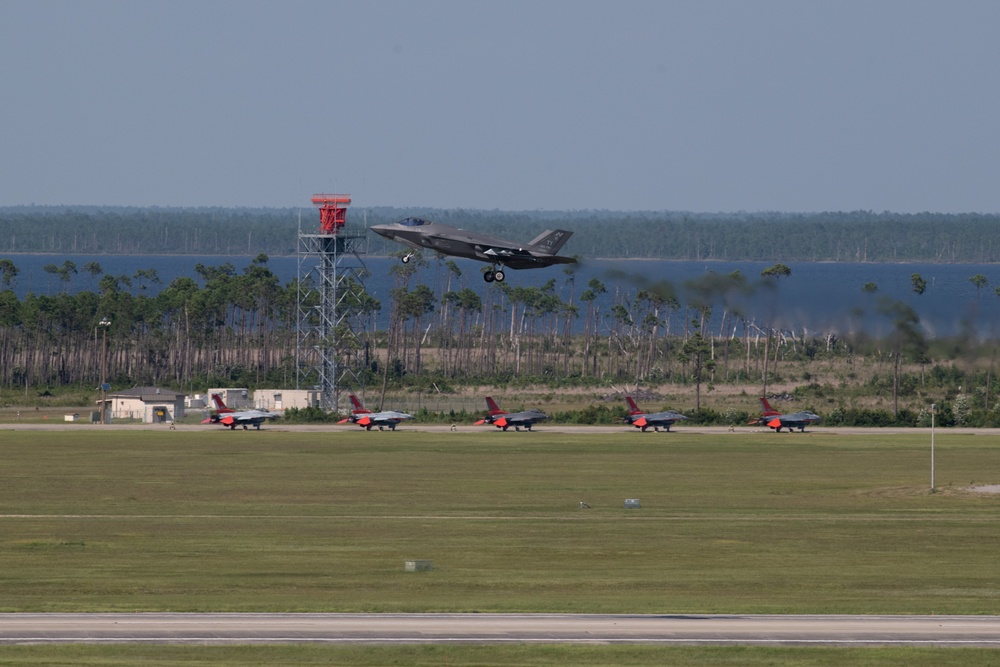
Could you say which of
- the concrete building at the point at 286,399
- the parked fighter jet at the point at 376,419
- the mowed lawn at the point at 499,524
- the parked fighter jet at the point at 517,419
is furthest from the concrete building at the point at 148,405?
the parked fighter jet at the point at 517,419

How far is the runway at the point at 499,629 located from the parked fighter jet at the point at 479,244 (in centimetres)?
2362

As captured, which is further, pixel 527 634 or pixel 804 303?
pixel 804 303

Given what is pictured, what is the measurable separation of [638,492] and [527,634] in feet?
183

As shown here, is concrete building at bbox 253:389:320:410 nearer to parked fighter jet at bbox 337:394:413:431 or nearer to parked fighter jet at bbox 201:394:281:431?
parked fighter jet at bbox 201:394:281:431

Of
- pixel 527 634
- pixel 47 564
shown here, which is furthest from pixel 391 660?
pixel 47 564

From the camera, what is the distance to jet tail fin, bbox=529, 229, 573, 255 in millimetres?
79206

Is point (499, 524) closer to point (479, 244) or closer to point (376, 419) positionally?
point (479, 244)

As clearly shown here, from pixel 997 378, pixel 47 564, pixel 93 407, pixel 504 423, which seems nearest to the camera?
pixel 47 564

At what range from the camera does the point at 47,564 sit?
6900cm

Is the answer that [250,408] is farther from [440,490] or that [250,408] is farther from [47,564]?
[47,564]

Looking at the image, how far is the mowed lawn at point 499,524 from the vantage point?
60.8m

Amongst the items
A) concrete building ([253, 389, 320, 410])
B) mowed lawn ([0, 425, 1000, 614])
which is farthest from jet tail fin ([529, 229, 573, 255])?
concrete building ([253, 389, 320, 410])

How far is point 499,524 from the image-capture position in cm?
8669

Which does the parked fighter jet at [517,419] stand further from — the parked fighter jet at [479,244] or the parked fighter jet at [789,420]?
→ the parked fighter jet at [479,244]
